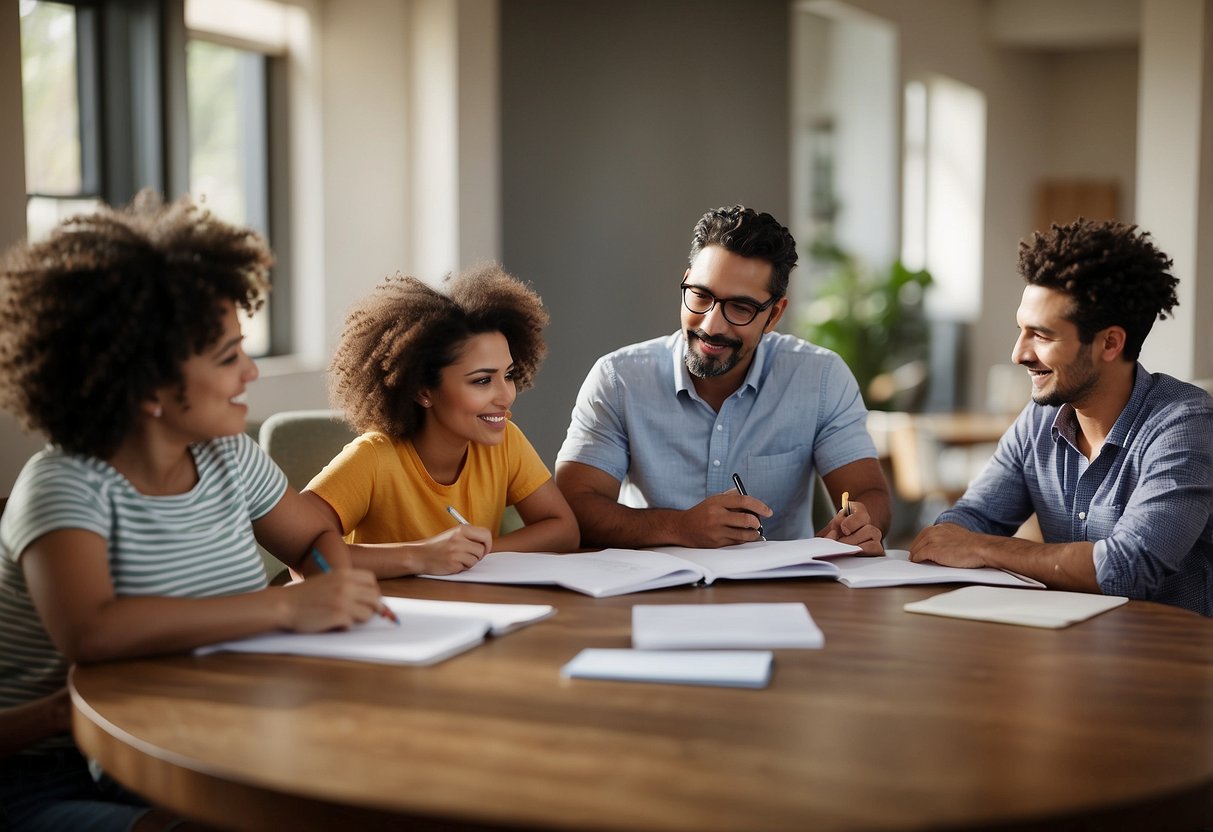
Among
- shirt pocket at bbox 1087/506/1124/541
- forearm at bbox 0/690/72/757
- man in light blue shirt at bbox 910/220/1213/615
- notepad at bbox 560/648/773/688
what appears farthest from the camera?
shirt pocket at bbox 1087/506/1124/541

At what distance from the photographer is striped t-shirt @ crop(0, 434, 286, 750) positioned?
143 cm

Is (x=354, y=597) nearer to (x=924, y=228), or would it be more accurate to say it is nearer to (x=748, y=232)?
(x=748, y=232)

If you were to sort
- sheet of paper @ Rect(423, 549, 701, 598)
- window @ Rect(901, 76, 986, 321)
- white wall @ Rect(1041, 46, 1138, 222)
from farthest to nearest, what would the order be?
white wall @ Rect(1041, 46, 1138, 222) → window @ Rect(901, 76, 986, 321) → sheet of paper @ Rect(423, 549, 701, 598)

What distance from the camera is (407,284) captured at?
221 centimetres

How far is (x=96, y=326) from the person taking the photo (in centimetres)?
144

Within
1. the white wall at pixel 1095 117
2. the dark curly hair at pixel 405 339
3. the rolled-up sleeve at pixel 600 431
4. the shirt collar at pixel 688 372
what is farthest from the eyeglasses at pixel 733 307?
the white wall at pixel 1095 117

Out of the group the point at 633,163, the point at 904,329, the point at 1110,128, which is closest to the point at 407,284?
the point at 633,163

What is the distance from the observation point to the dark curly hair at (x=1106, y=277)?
2096mm

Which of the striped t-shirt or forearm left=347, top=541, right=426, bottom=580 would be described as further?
forearm left=347, top=541, right=426, bottom=580

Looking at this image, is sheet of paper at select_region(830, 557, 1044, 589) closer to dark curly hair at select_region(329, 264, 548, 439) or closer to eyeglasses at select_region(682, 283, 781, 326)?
eyeglasses at select_region(682, 283, 781, 326)

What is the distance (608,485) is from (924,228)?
6.96 m

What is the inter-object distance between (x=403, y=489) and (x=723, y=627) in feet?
2.57

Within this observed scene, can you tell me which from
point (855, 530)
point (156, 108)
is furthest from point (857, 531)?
point (156, 108)

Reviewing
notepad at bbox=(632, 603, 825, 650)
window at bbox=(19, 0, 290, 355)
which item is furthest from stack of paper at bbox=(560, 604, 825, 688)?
window at bbox=(19, 0, 290, 355)
